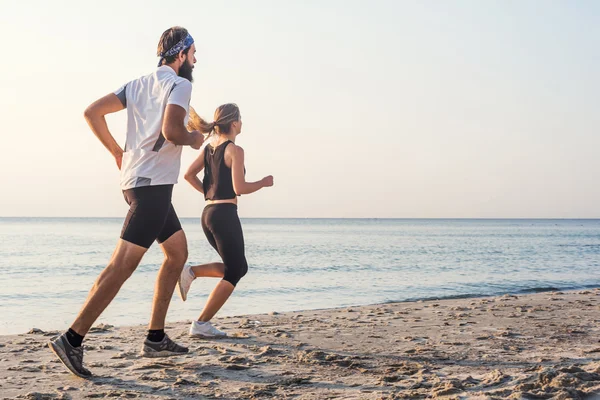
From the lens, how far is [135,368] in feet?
13.1

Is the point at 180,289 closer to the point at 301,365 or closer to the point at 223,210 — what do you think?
the point at 223,210

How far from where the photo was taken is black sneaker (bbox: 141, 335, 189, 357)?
424cm

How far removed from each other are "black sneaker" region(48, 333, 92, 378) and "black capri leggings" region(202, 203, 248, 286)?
166 cm

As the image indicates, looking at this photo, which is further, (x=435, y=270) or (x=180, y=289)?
(x=435, y=270)

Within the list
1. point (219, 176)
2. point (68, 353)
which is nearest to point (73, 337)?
point (68, 353)

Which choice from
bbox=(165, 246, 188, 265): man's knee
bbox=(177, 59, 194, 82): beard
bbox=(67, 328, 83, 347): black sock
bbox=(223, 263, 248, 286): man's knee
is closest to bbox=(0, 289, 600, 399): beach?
bbox=(67, 328, 83, 347): black sock

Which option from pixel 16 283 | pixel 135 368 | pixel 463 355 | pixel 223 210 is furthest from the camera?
pixel 16 283

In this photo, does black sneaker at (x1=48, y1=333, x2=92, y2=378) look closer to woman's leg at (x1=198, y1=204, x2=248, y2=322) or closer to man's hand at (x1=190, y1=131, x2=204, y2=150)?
man's hand at (x1=190, y1=131, x2=204, y2=150)

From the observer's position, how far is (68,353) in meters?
3.57

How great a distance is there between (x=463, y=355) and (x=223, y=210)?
7.05 feet

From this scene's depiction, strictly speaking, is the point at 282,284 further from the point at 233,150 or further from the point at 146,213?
the point at 146,213

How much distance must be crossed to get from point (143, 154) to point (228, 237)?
1.51m

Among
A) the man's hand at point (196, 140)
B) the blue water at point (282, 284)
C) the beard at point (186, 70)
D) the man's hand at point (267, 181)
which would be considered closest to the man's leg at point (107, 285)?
the man's hand at point (196, 140)

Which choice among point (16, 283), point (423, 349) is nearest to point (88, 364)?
point (423, 349)
